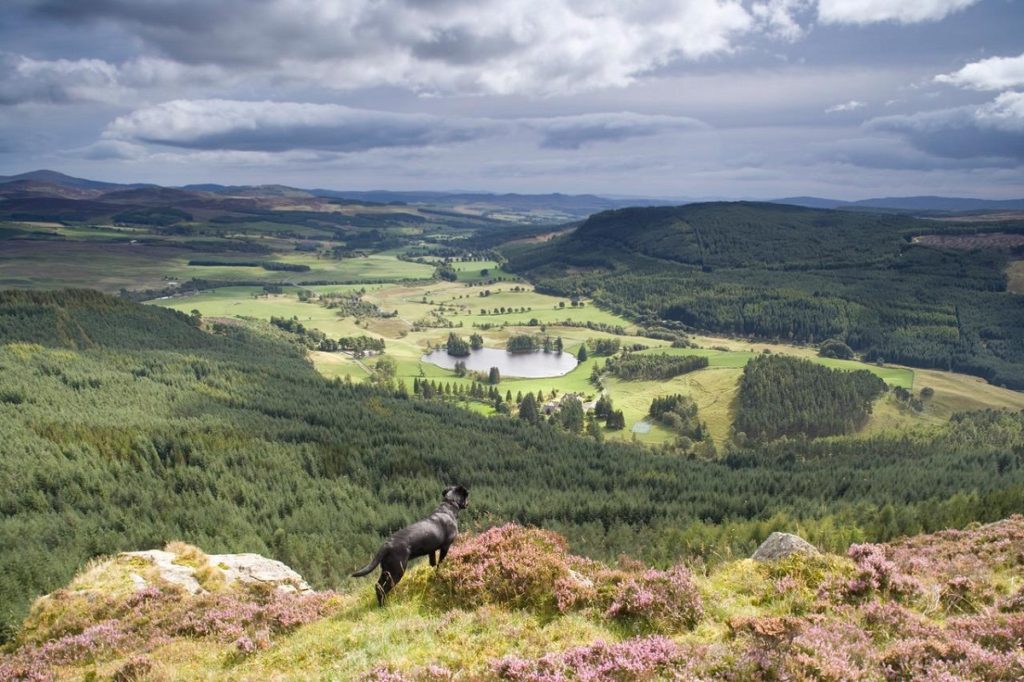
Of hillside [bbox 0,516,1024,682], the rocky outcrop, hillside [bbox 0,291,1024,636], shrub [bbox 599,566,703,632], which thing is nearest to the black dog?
hillside [bbox 0,516,1024,682]

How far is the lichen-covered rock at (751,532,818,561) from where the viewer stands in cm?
2354

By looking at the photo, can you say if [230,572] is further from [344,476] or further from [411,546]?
[344,476]

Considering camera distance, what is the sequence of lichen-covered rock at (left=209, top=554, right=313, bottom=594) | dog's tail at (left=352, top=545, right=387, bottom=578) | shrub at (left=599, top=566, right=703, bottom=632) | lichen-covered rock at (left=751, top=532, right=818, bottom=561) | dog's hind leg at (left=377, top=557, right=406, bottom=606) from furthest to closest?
lichen-covered rock at (left=209, top=554, right=313, bottom=594) < lichen-covered rock at (left=751, top=532, right=818, bottom=561) < dog's hind leg at (left=377, top=557, right=406, bottom=606) < dog's tail at (left=352, top=545, right=387, bottom=578) < shrub at (left=599, top=566, right=703, bottom=632)

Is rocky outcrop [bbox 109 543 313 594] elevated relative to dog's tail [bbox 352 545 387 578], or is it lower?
lower

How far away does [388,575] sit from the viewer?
2006 cm

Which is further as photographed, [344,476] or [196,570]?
[344,476]

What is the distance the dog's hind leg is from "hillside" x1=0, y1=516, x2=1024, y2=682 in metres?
0.59

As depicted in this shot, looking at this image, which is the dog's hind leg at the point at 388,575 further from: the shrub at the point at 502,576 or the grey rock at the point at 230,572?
the grey rock at the point at 230,572

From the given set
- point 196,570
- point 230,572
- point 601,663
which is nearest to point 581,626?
point 601,663

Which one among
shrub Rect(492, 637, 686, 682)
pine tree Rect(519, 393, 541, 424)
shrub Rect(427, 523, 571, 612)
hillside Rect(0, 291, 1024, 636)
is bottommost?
pine tree Rect(519, 393, 541, 424)

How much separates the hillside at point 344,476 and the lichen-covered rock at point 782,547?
1398 centimetres

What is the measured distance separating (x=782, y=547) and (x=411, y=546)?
52.1 feet

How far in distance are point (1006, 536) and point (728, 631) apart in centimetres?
2327

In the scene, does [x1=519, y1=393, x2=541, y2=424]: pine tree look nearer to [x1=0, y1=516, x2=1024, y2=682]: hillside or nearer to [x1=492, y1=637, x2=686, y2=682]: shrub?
[x1=0, y1=516, x2=1024, y2=682]: hillside
